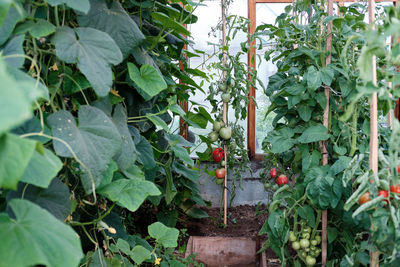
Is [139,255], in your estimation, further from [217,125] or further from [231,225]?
[231,225]

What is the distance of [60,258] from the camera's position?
2.04 ft

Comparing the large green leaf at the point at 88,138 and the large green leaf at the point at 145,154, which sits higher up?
the large green leaf at the point at 88,138

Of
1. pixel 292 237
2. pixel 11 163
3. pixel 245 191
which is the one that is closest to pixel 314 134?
pixel 292 237

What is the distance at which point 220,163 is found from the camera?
2795 millimetres

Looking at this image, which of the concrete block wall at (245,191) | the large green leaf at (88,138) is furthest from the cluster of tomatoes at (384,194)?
the concrete block wall at (245,191)

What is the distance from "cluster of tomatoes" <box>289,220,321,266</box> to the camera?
1734mm

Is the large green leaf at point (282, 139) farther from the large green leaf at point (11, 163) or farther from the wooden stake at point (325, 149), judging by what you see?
the large green leaf at point (11, 163)

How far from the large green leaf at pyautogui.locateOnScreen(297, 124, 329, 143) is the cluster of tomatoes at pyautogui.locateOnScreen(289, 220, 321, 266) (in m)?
0.37

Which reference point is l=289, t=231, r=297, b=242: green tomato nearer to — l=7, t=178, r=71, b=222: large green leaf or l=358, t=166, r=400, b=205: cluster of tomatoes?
l=358, t=166, r=400, b=205: cluster of tomatoes

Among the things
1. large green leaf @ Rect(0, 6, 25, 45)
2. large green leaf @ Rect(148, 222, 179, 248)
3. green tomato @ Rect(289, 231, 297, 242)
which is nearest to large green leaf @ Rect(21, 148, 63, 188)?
large green leaf @ Rect(0, 6, 25, 45)

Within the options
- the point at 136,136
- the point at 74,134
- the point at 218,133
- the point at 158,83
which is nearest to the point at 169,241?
the point at 136,136

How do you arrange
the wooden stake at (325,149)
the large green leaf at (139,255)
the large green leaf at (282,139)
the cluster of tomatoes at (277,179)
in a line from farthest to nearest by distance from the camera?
1. the cluster of tomatoes at (277,179)
2. the large green leaf at (282,139)
3. the wooden stake at (325,149)
4. the large green leaf at (139,255)

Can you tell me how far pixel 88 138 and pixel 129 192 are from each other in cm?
23

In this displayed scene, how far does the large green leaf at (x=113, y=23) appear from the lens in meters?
1.12
